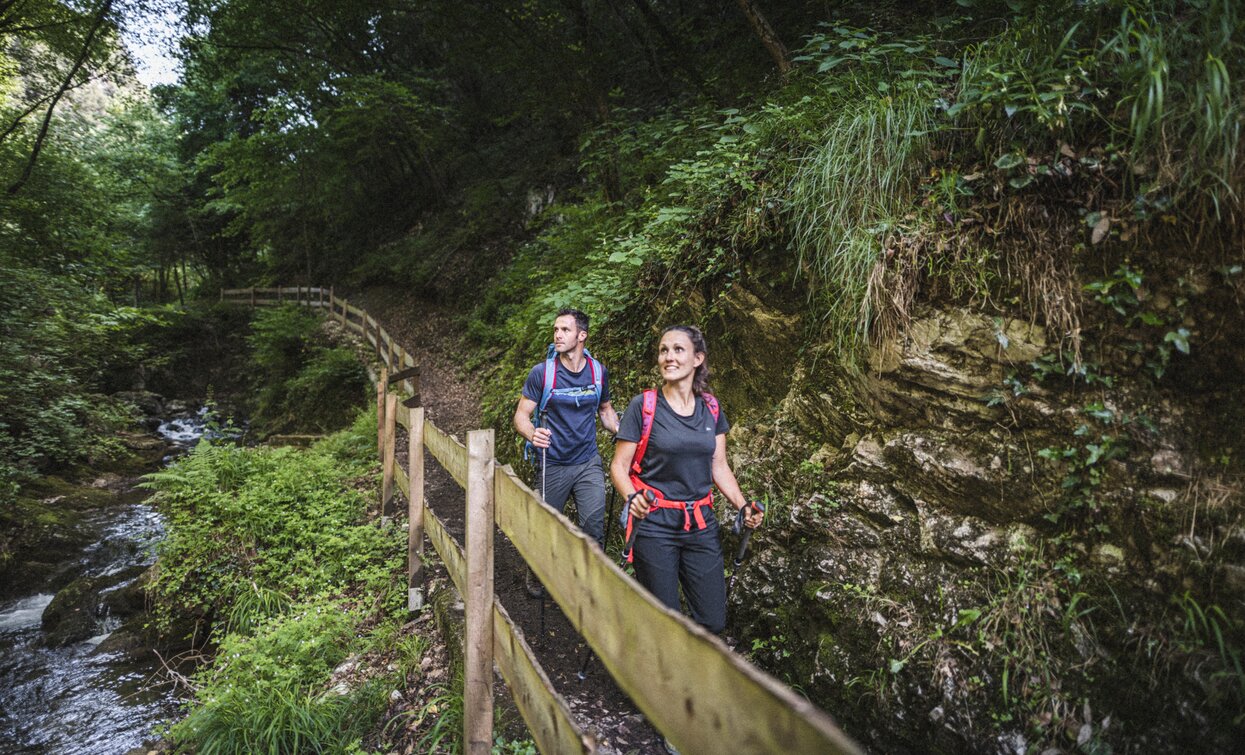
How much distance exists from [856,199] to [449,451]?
328 cm

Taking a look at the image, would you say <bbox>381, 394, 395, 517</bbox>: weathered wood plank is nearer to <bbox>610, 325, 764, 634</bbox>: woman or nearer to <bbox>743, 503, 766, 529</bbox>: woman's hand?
<bbox>610, 325, 764, 634</bbox>: woman

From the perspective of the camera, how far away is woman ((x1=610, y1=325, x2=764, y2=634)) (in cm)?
296

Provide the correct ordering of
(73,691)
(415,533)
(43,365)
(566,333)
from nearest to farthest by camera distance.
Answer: (566,333)
(415,533)
(73,691)
(43,365)

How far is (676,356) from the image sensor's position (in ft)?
9.75

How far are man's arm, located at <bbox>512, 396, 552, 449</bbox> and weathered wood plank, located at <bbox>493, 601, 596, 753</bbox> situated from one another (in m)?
1.39

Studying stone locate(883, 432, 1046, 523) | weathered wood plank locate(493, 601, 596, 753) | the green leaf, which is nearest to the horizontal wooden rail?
weathered wood plank locate(493, 601, 596, 753)

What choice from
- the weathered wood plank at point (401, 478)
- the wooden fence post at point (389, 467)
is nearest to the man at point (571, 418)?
the weathered wood plank at point (401, 478)

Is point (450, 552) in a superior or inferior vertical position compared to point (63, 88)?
inferior

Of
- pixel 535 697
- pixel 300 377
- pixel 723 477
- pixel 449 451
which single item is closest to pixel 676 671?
pixel 535 697

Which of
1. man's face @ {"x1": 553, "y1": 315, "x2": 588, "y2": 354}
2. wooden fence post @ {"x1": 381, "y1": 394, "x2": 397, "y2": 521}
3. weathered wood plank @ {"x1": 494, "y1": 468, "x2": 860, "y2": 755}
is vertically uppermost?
man's face @ {"x1": 553, "y1": 315, "x2": 588, "y2": 354}

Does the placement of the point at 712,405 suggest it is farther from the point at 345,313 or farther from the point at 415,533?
the point at 345,313

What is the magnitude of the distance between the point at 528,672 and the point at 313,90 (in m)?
21.0

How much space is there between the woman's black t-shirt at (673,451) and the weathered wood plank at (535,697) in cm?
98

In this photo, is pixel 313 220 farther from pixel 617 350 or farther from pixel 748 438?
pixel 748 438
